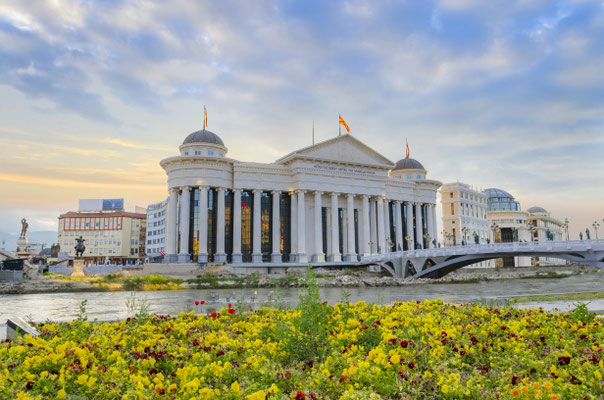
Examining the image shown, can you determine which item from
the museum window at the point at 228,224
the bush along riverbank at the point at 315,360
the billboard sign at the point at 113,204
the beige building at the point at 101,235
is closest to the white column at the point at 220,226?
the museum window at the point at 228,224

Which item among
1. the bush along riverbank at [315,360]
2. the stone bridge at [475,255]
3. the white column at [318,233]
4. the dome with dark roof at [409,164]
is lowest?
the bush along riverbank at [315,360]

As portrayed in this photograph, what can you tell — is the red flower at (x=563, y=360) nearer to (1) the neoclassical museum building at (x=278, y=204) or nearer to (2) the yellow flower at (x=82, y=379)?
(2) the yellow flower at (x=82, y=379)

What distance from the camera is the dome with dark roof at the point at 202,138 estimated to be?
3068 inches

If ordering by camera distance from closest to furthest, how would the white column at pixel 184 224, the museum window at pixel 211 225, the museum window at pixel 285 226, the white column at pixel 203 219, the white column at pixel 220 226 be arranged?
the white column at pixel 184 224
the white column at pixel 203 219
the white column at pixel 220 226
the museum window at pixel 211 225
the museum window at pixel 285 226

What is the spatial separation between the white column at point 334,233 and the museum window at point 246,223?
15.0 metres

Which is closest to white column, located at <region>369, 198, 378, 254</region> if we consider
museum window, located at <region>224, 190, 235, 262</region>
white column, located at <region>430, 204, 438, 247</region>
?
white column, located at <region>430, 204, 438, 247</region>

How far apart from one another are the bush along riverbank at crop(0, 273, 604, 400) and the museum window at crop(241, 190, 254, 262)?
67.1 meters

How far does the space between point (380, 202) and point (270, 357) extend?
80.7m

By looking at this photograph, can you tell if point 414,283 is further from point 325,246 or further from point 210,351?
point 210,351

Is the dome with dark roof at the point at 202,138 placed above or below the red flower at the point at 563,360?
above

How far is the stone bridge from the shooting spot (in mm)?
36969

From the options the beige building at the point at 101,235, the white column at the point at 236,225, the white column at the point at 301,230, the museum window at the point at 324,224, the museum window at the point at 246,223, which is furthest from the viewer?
the beige building at the point at 101,235

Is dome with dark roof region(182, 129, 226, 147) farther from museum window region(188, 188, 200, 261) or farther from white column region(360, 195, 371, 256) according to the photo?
white column region(360, 195, 371, 256)

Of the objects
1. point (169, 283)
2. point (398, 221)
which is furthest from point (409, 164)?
point (169, 283)
